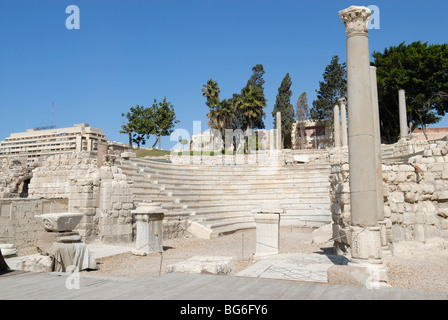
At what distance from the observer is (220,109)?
127 ft

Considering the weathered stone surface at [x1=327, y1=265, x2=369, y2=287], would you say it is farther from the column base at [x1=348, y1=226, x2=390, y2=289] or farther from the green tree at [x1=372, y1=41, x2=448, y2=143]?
the green tree at [x1=372, y1=41, x2=448, y2=143]

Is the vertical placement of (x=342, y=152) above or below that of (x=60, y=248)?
above

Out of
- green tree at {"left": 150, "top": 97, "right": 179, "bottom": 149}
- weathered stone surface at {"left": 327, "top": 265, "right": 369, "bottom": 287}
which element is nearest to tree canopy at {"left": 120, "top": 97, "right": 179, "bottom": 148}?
green tree at {"left": 150, "top": 97, "right": 179, "bottom": 149}

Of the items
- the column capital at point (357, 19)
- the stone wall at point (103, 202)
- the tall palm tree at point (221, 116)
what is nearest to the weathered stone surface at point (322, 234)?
the stone wall at point (103, 202)

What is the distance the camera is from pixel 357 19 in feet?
22.3

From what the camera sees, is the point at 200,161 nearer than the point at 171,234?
No

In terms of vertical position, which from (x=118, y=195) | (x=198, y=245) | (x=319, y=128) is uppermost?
(x=319, y=128)

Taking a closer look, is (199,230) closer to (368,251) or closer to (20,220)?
(20,220)

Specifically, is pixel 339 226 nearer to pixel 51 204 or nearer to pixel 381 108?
pixel 51 204

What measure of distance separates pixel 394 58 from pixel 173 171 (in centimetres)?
3287

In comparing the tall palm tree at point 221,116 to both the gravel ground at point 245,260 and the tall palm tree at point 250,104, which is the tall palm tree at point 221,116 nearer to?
the tall palm tree at point 250,104

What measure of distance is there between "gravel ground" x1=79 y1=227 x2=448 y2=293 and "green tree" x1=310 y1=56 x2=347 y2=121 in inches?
1480
